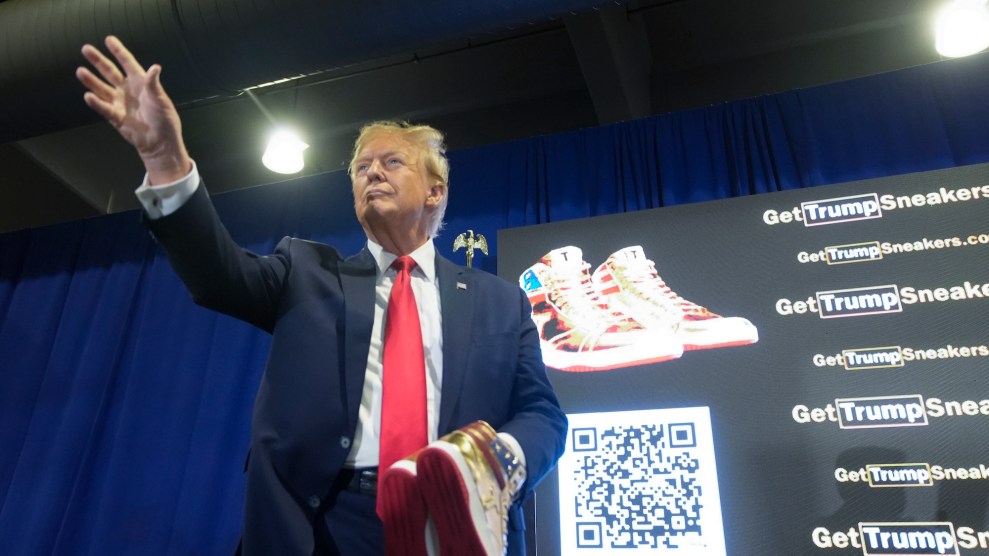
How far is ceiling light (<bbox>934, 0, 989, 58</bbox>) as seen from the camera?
2.67m

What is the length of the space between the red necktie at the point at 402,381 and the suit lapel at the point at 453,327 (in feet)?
0.13

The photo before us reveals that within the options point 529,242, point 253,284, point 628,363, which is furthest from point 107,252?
point 253,284

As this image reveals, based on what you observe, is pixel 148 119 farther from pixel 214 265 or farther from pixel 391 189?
pixel 391 189

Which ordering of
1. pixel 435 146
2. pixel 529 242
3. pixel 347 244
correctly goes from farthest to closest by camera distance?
pixel 347 244 → pixel 529 242 → pixel 435 146

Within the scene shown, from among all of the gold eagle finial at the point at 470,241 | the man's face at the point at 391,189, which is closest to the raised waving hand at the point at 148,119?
the man's face at the point at 391,189

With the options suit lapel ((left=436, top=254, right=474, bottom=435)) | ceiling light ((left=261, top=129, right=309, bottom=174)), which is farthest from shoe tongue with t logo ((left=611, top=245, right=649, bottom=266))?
ceiling light ((left=261, top=129, right=309, bottom=174))

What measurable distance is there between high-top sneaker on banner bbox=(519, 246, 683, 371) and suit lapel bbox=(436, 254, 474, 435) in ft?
3.55

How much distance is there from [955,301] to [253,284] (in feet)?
6.70

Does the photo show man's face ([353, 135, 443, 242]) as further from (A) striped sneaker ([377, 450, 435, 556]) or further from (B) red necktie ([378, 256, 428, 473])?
(A) striped sneaker ([377, 450, 435, 556])

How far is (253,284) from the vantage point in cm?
103

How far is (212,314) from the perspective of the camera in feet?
12.4

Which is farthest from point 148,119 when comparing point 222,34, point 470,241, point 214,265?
point 470,241

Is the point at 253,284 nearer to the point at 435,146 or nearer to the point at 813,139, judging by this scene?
the point at 435,146

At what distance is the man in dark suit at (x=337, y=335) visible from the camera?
898mm
